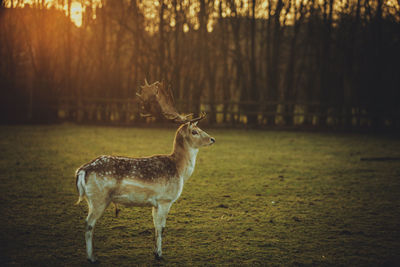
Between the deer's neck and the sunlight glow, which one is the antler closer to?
the deer's neck

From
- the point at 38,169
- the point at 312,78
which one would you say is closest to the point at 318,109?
the point at 312,78

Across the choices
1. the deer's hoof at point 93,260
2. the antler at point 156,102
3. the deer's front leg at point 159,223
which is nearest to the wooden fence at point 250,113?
the antler at point 156,102

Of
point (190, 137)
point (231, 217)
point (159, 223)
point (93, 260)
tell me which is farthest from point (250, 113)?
point (93, 260)

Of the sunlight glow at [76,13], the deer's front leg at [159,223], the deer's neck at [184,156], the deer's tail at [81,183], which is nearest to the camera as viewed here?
the deer's tail at [81,183]

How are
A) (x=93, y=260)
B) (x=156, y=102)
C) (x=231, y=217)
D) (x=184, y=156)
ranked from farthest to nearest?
1. (x=231, y=217)
2. (x=156, y=102)
3. (x=184, y=156)
4. (x=93, y=260)

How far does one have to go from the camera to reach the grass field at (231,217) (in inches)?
183

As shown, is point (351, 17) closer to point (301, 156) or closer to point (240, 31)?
point (240, 31)

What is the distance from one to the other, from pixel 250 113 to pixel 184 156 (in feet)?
60.9

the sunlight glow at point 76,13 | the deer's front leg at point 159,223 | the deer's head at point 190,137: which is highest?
the sunlight glow at point 76,13

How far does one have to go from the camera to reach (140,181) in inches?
174

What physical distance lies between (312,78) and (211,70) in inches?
289

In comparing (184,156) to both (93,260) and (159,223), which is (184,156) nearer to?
(159,223)

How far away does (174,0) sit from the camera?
1004 inches

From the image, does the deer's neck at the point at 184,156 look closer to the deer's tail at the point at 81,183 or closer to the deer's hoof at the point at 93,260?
the deer's tail at the point at 81,183
